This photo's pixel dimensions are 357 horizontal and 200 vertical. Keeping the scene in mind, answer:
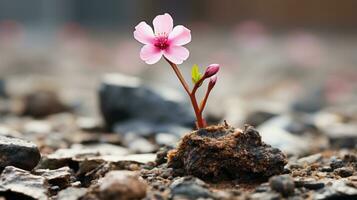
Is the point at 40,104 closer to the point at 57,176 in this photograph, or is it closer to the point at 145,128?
the point at 145,128

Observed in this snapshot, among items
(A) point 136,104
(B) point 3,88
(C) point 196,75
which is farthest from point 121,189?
(B) point 3,88

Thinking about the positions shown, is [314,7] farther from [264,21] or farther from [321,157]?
[321,157]

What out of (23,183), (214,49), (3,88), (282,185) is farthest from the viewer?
(214,49)

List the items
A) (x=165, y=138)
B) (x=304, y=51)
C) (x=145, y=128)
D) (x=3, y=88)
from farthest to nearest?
(x=304, y=51) → (x=3, y=88) → (x=145, y=128) → (x=165, y=138)

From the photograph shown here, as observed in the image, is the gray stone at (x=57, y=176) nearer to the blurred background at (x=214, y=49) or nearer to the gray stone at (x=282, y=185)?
the gray stone at (x=282, y=185)

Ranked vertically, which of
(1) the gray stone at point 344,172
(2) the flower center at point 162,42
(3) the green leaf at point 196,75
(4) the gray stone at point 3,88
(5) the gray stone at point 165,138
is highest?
(4) the gray stone at point 3,88

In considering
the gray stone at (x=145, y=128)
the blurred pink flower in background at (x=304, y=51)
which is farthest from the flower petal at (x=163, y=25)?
the blurred pink flower in background at (x=304, y=51)

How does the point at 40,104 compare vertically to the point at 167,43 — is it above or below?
above
